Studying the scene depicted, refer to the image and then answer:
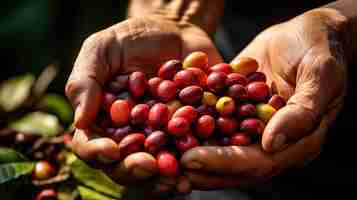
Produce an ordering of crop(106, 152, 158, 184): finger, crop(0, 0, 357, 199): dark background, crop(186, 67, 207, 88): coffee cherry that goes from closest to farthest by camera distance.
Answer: crop(106, 152, 158, 184): finger → crop(186, 67, 207, 88): coffee cherry → crop(0, 0, 357, 199): dark background

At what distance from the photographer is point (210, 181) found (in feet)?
4.67

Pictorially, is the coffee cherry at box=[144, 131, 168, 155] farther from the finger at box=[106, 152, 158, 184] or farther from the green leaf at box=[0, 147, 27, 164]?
the green leaf at box=[0, 147, 27, 164]

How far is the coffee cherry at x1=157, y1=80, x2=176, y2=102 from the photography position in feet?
5.28

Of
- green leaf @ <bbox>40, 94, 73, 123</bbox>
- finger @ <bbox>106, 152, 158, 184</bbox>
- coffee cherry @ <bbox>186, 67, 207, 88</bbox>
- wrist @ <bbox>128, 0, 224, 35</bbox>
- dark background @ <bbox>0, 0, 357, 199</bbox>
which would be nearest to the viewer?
finger @ <bbox>106, 152, 158, 184</bbox>

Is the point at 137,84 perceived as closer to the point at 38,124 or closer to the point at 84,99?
the point at 84,99

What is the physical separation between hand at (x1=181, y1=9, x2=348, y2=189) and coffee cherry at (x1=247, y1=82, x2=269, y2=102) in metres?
0.09

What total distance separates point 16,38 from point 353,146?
2.02m

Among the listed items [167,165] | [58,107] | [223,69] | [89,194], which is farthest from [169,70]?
[58,107]

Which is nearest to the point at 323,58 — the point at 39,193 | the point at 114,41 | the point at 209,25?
the point at 114,41

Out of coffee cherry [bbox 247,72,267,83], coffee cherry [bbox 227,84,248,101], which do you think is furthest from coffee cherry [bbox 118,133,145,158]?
coffee cherry [bbox 247,72,267,83]

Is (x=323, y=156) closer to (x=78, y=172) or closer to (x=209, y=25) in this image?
(x=209, y=25)

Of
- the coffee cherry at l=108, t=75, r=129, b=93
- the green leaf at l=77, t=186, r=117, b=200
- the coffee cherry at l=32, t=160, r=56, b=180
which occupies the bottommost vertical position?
the green leaf at l=77, t=186, r=117, b=200

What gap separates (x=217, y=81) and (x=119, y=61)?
307 mm

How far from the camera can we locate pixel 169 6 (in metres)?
2.20
